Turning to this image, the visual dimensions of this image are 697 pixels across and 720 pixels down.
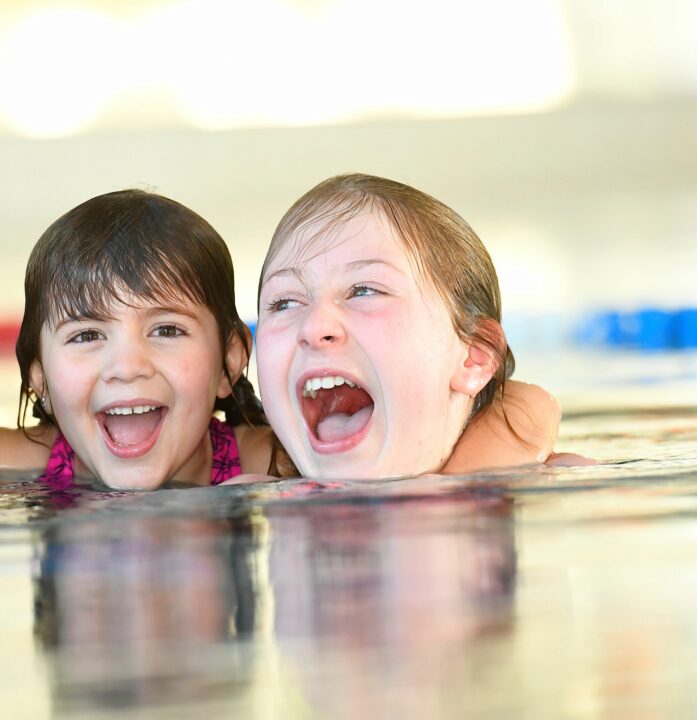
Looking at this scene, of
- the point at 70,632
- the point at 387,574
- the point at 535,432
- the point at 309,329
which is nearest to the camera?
the point at 70,632

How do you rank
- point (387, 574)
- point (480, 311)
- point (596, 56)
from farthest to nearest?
point (596, 56) < point (480, 311) < point (387, 574)

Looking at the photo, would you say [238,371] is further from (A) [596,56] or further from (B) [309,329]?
(A) [596,56]

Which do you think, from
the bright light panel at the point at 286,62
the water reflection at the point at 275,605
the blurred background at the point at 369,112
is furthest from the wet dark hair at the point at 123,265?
the bright light panel at the point at 286,62

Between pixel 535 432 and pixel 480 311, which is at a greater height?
pixel 480 311

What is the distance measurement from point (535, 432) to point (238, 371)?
1.63 feet

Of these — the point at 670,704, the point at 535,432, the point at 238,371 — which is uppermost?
the point at 238,371

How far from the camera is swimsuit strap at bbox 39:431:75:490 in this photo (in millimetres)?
A: 2168

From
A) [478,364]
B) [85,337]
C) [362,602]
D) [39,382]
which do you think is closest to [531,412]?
[478,364]

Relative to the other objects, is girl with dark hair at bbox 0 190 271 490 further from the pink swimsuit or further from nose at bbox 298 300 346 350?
nose at bbox 298 300 346 350

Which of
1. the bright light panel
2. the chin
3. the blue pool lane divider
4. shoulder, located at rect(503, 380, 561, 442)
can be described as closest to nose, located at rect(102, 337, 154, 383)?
the chin

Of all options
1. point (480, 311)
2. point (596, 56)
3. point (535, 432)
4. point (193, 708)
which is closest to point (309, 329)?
point (480, 311)

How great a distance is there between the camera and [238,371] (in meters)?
2.09

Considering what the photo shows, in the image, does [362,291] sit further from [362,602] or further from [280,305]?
[362,602]

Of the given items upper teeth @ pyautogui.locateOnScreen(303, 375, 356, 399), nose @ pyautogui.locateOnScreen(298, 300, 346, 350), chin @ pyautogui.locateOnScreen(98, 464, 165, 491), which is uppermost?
nose @ pyautogui.locateOnScreen(298, 300, 346, 350)
